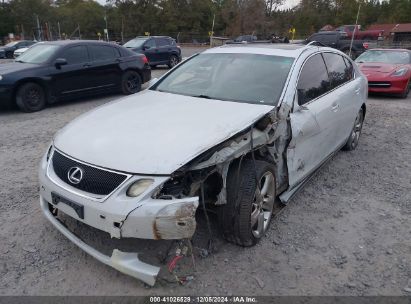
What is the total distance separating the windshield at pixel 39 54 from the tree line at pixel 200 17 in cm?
4687

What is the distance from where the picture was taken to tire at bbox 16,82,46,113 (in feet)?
24.9

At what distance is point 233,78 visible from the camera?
12.4 feet

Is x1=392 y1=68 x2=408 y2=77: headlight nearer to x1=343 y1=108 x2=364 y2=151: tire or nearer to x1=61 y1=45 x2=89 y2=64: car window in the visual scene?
x1=343 y1=108 x2=364 y2=151: tire

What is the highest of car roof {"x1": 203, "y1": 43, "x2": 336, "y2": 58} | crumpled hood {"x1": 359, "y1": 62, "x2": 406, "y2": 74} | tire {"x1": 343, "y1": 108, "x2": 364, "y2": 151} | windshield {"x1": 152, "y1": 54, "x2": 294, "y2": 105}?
car roof {"x1": 203, "y1": 43, "x2": 336, "y2": 58}

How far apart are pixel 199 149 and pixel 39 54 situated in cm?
735

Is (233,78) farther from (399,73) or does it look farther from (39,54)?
(399,73)

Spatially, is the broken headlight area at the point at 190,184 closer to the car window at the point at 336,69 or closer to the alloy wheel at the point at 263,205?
the alloy wheel at the point at 263,205

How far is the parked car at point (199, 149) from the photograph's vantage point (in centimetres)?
239

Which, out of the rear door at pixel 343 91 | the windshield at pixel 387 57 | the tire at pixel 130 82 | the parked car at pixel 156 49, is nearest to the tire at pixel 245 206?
the rear door at pixel 343 91

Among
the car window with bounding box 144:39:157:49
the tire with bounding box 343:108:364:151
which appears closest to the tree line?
the car window with bounding box 144:39:157:49

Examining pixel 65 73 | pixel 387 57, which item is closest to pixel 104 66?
pixel 65 73

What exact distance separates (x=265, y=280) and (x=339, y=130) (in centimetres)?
251

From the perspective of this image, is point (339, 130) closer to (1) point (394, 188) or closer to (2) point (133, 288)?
(1) point (394, 188)

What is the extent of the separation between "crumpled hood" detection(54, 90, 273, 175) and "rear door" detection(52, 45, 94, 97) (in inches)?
203
